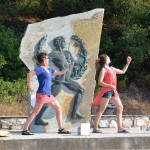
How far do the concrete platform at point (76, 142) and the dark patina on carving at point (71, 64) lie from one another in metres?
1.14

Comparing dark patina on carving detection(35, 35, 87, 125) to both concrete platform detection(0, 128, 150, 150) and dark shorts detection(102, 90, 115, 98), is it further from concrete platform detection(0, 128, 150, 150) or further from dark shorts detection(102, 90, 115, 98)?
concrete platform detection(0, 128, 150, 150)

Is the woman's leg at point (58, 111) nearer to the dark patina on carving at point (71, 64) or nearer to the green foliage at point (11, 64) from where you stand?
the dark patina on carving at point (71, 64)

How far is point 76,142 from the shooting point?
416 inches

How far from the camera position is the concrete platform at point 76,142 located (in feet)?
33.8

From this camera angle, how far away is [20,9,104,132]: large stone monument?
11891 mm

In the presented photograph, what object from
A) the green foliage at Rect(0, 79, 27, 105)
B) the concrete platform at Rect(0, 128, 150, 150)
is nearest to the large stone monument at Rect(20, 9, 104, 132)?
the concrete platform at Rect(0, 128, 150, 150)

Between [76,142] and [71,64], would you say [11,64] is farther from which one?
[76,142]

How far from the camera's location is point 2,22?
20281 millimetres

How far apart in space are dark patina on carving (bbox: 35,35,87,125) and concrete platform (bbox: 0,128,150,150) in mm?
1139

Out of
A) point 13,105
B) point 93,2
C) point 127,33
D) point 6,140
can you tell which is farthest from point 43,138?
point 93,2

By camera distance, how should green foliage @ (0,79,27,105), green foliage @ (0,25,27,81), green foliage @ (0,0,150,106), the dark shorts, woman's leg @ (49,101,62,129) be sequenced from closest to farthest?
woman's leg @ (49,101,62,129) < the dark shorts < green foliage @ (0,79,27,105) < green foliage @ (0,25,27,81) < green foliage @ (0,0,150,106)

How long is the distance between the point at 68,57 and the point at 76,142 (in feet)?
7.02

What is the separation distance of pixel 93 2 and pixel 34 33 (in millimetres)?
7489

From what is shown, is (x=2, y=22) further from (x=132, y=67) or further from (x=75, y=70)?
(x=75, y=70)
